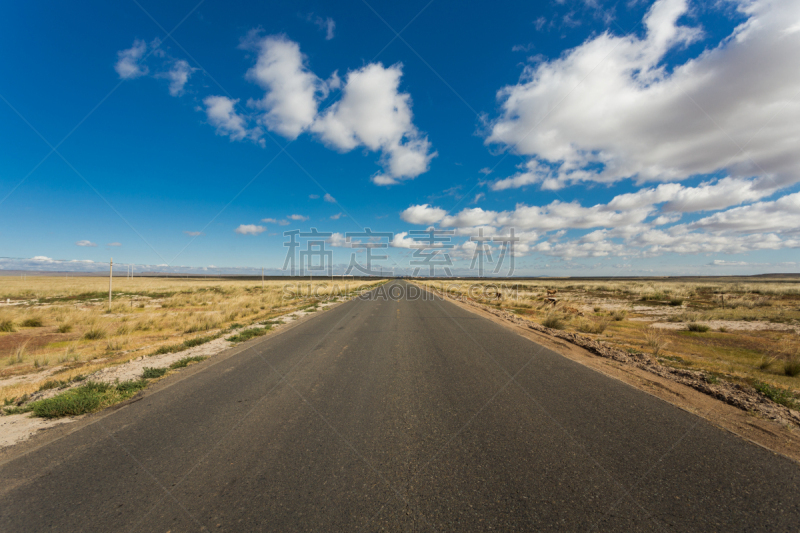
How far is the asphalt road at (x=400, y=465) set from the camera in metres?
2.61

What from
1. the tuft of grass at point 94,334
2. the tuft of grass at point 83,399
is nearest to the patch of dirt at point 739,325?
the tuft of grass at point 83,399

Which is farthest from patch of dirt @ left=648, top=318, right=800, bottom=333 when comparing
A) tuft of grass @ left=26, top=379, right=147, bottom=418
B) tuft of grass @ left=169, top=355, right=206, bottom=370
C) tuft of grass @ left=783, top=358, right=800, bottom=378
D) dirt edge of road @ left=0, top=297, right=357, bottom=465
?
tuft of grass @ left=26, top=379, right=147, bottom=418

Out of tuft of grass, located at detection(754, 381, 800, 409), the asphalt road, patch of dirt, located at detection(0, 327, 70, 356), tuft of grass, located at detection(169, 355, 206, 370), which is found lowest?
patch of dirt, located at detection(0, 327, 70, 356)

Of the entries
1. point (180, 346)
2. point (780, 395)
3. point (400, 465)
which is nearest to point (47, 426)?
point (400, 465)

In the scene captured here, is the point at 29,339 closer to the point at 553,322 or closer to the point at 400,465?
the point at 400,465

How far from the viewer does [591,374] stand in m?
6.89

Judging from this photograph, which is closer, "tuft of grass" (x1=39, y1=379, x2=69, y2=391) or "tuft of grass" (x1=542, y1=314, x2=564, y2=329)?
"tuft of grass" (x1=39, y1=379, x2=69, y2=391)

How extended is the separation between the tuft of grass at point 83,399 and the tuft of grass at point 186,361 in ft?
5.15

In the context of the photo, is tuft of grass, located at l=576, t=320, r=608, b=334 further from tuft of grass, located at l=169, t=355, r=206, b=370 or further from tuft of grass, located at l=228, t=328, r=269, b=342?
tuft of grass, located at l=169, t=355, r=206, b=370

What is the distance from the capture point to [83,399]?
5207 mm

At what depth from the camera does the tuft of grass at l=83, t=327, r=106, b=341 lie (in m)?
13.2

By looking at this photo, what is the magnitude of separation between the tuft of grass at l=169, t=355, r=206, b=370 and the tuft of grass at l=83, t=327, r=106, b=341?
27.6 feet

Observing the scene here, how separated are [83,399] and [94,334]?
11224 mm

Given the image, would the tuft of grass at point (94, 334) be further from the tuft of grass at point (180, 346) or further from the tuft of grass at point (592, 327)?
the tuft of grass at point (592, 327)
